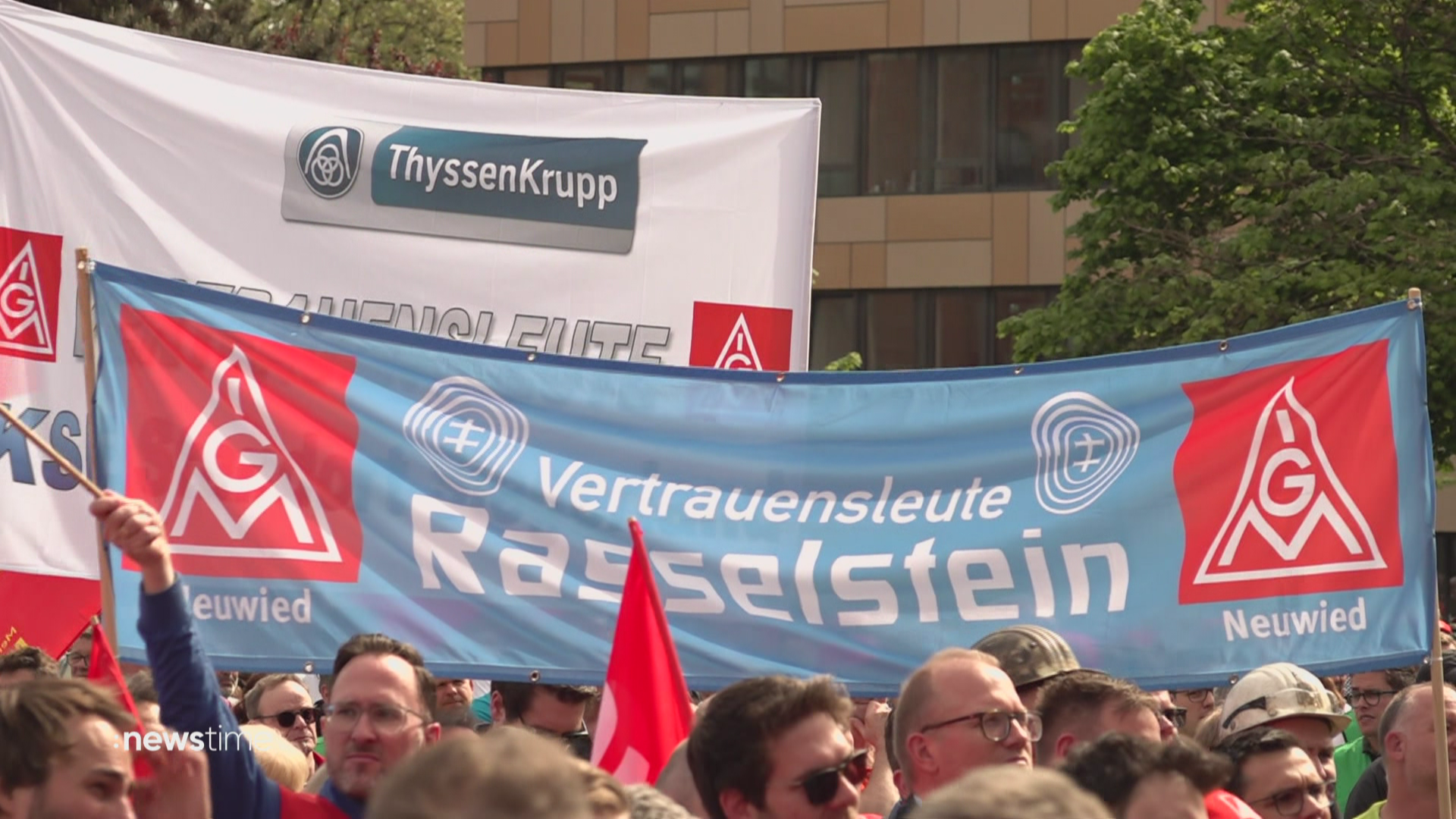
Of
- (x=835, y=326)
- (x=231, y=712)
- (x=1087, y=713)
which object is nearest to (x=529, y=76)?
(x=835, y=326)

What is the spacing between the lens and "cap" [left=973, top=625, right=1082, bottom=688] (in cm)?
555

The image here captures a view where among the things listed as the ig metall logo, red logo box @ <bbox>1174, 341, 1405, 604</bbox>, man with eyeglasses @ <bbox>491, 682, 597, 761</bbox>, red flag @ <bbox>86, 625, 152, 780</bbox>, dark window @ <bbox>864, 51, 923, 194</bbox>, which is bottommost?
man with eyeglasses @ <bbox>491, 682, 597, 761</bbox>

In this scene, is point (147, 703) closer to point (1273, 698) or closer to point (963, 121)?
point (1273, 698)

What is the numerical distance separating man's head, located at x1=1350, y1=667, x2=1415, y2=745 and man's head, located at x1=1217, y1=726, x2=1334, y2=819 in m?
2.48

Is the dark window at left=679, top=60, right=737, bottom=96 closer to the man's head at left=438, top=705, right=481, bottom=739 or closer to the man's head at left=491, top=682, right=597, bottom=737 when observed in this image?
the man's head at left=438, top=705, right=481, bottom=739

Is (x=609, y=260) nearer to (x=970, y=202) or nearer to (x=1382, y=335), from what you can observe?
(x=1382, y=335)

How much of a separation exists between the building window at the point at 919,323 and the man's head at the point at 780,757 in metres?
28.7

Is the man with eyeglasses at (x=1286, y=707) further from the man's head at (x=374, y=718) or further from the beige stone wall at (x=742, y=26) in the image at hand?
the beige stone wall at (x=742, y=26)

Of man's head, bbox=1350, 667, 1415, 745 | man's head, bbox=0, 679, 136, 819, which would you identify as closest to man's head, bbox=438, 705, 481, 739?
man's head, bbox=0, 679, 136, 819

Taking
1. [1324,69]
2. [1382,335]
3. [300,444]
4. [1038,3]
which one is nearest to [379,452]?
[300,444]

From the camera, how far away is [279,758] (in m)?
6.05

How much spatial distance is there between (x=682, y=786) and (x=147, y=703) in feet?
3.88

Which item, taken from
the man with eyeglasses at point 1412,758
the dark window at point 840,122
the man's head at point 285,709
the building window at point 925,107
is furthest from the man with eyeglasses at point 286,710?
the dark window at point 840,122

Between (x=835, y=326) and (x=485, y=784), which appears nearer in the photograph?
(x=485, y=784)
